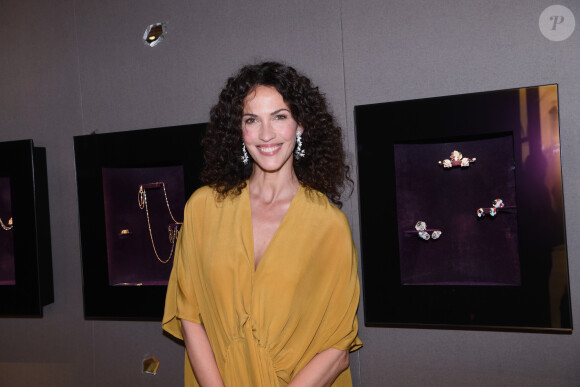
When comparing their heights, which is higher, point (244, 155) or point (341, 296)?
point (244, 155)

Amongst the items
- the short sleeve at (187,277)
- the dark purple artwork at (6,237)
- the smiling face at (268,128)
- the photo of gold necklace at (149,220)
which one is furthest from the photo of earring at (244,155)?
the dark purple artwork at (6,237)

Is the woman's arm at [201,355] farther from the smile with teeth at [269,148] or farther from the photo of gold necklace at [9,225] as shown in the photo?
the photo of gold necklace at [9,225]

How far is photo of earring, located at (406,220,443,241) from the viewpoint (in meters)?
1.69

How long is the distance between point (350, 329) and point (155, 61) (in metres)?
1.37

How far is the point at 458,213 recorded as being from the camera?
1.68 metres

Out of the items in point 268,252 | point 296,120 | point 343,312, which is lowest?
point 343,312

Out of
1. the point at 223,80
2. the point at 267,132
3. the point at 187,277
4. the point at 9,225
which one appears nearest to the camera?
A: the point at 267,132

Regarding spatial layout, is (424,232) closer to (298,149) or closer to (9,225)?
(298,149)

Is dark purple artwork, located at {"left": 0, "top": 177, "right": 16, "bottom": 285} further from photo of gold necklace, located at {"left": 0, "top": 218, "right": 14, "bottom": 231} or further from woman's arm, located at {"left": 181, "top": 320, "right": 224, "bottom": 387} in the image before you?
woman's arm, located at {"left": 181, "top": 320, "right": 224, "bottom": 387}

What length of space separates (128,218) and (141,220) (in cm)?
6

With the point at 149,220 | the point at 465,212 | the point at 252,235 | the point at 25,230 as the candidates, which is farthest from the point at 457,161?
the point at 25,230

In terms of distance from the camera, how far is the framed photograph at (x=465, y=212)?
5.02 feet

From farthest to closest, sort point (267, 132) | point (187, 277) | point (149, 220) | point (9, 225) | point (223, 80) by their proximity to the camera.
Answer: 1. point (9, 225)
2. point (149, 220)
3. point (223, 80)
4. point (187, 277)
5. point (267, 132)

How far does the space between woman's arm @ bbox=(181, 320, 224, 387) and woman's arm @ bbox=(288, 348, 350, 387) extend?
0.86ft
